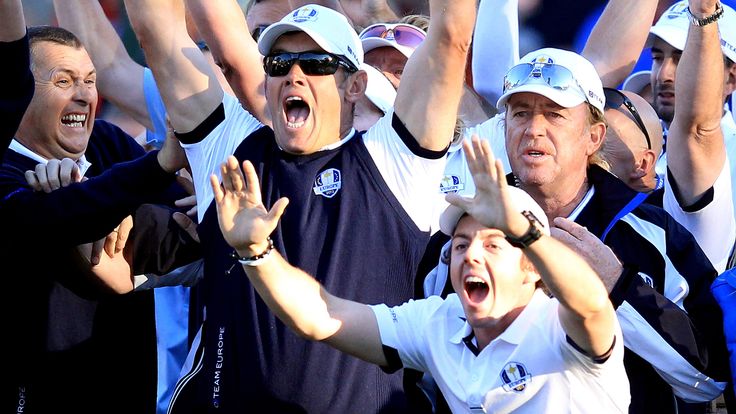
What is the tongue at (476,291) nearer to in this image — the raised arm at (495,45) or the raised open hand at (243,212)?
the raised open hand at (243,212)

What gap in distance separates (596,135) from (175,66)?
1556mm

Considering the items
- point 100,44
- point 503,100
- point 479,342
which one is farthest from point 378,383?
point 100,44

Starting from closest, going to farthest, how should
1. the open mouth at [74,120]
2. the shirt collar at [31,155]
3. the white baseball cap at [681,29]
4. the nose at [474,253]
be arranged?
the nose at [474,253]
the shirt collar at [31,155]
the open mouth at [74,120]
the white baseball cap at [681,29]

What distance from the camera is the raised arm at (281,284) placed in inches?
149

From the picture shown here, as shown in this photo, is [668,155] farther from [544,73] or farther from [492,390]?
[492,390]

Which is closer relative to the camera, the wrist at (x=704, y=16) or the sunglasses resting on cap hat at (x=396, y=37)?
the wrist at (x=704, y=16)

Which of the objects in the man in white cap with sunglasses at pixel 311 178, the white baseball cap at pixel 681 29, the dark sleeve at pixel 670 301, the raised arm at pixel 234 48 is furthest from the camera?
the white baseball cap at pixel 681 29

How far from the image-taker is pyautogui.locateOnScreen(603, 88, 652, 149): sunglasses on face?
5375mm

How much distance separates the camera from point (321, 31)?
4.66 meters

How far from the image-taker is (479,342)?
13.0 ft

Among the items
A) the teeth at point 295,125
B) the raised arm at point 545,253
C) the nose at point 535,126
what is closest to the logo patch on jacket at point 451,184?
the nose at point 535,126

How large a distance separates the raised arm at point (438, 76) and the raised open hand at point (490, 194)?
0.86 metres

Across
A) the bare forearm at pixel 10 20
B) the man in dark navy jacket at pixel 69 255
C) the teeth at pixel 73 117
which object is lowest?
the man in dark navy jacket at pixel 69 255

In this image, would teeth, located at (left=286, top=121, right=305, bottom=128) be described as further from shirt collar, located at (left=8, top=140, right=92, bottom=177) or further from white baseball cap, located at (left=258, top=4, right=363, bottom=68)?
shirt collar, located at (left=8, top=140, right=92, bottom=177)
